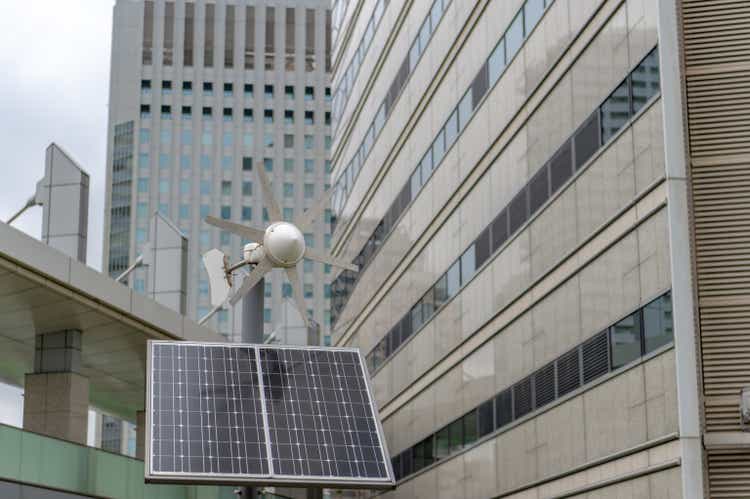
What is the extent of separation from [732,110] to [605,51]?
395 centimetres

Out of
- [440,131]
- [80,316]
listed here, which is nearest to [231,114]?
[440,131]

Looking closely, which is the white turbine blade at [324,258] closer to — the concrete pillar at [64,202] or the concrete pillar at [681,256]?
the concrete pillar at [64,202]

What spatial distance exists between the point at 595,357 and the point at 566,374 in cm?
225

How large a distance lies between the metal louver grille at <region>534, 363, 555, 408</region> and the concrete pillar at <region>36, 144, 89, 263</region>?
1313 centimetres

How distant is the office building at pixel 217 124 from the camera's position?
560 ft

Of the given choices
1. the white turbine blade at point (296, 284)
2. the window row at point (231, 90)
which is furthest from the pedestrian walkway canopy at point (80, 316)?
the window row at point (231, 90)

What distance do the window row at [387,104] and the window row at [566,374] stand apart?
15.4m

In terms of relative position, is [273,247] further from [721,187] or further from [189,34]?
[189,34]

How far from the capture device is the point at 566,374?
34.8 m

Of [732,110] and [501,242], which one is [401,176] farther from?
[732,110]

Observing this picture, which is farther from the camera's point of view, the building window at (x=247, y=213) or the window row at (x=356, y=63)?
the building window at (x=247, y=213)

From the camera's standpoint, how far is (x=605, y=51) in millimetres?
32781

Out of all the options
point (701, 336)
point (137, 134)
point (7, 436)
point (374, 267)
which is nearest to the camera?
point (701, 336)

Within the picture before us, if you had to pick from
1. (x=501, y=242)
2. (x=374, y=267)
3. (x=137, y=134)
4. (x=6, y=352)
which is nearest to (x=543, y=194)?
(x=501, y=242)
